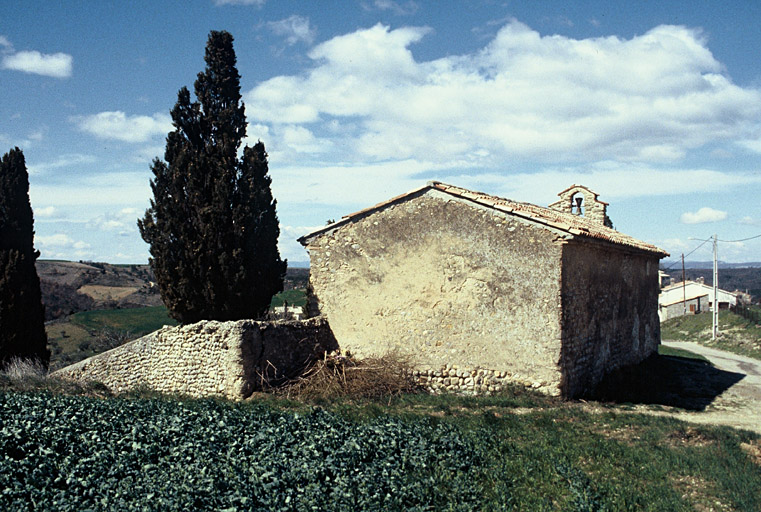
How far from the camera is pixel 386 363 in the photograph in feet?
44.0

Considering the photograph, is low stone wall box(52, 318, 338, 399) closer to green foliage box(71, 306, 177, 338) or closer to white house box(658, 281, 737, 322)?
green foliage box(71, 306, 177, 338)

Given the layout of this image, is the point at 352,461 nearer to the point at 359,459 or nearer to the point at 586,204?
the point at 359,459

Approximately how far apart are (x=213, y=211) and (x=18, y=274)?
7331mm

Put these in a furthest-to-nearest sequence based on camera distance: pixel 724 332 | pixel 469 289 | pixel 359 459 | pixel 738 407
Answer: pixel 724 332
pixel 738 407
pixel 469 289
pixel 359 459

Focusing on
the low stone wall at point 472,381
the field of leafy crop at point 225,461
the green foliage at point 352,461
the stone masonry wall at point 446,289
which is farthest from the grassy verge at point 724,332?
the field of leafy crop at point 225,461

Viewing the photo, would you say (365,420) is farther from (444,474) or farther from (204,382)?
(204,382)

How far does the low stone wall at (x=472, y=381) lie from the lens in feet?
40.8

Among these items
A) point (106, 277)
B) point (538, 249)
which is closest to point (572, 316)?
point (538, 249)

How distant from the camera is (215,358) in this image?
1282 cm

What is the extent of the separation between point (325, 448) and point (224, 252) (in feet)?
29.6

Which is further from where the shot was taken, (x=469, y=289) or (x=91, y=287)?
(x=91, y=287)

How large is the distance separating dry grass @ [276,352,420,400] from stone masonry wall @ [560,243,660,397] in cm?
354

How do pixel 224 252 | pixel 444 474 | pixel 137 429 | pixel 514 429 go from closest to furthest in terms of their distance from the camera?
pixel 444 474, pixel 137 429, pixel 514 429, pixel 224 252

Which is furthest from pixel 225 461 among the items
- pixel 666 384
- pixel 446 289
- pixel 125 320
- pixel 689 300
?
pixel 689 300
